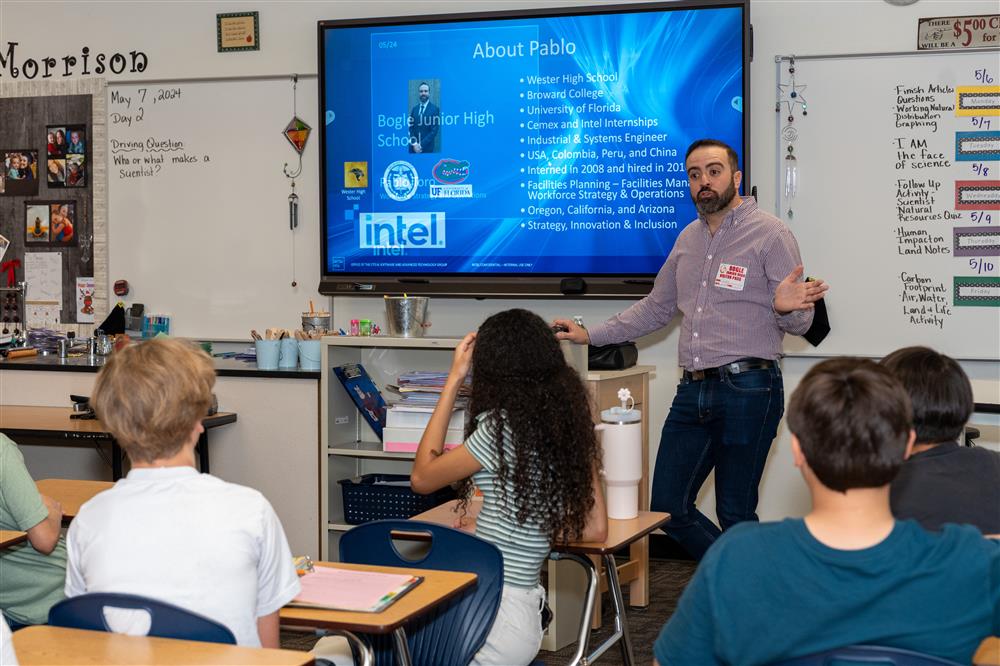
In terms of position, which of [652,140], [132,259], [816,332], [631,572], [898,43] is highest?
[898,43]

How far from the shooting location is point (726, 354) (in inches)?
141

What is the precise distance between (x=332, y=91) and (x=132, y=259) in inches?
56.2

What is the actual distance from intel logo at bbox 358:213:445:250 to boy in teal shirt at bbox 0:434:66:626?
2.53 m

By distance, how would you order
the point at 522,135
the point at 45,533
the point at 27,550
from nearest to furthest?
the point at 45,533
the point at 27,550
the point at 522,135

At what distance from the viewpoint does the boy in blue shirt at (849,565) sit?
1.53 m

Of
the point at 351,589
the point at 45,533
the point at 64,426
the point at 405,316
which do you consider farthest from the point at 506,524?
the point at 64,426

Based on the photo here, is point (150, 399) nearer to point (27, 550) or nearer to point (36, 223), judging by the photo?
point (27, 550)

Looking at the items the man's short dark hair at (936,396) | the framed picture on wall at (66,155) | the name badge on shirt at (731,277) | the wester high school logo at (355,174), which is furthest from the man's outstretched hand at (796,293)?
the framed picture on wall at (66,155)

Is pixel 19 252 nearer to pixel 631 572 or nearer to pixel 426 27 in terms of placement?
pixel 426 27

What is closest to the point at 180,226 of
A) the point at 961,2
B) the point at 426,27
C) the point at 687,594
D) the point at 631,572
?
the point at 426,27

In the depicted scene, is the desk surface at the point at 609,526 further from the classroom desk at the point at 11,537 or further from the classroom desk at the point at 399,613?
the classroom desk at the point at 11,537

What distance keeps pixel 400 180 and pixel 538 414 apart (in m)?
2.79

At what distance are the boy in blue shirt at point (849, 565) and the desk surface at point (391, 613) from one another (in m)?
0.58

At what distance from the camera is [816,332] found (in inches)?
146
